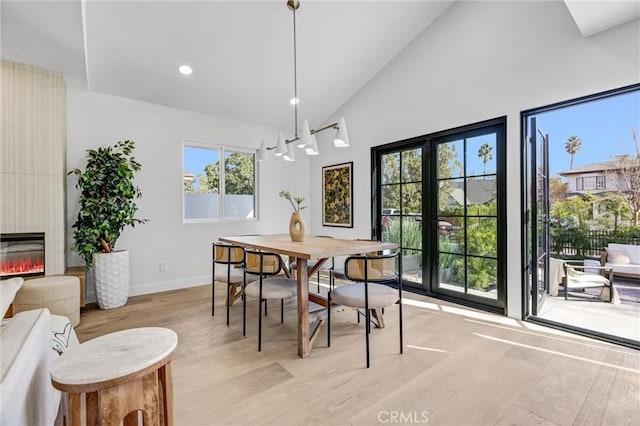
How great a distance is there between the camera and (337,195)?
5.02m

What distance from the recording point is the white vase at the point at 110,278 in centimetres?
331

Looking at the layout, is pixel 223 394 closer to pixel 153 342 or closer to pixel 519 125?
pixel 153 342

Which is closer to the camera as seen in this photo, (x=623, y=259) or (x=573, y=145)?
(x=623, y=259)

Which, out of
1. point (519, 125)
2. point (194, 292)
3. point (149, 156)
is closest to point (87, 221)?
point (149, 156)

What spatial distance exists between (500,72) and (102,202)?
447 cm

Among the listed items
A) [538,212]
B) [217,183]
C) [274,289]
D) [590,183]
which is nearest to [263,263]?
[274,289]

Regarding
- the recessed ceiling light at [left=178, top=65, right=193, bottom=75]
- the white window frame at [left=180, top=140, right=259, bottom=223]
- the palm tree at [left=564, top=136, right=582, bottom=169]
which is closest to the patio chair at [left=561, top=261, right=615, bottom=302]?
the palm tree at [left=564, top=136, right=582, bottom=169]

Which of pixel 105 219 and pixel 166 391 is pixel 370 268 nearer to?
pixel 166 391

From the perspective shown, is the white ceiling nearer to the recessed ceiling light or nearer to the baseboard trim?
the recessed ceiling light

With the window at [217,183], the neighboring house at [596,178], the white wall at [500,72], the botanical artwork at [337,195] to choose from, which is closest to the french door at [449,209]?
the white wall at [500,72]

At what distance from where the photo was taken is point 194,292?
4020 millimetres

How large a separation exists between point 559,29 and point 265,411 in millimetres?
3805

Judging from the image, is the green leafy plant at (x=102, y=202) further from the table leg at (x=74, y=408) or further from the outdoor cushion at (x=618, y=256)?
the outdoor cushion at (x=618, y=256)

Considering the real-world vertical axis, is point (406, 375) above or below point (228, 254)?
below
